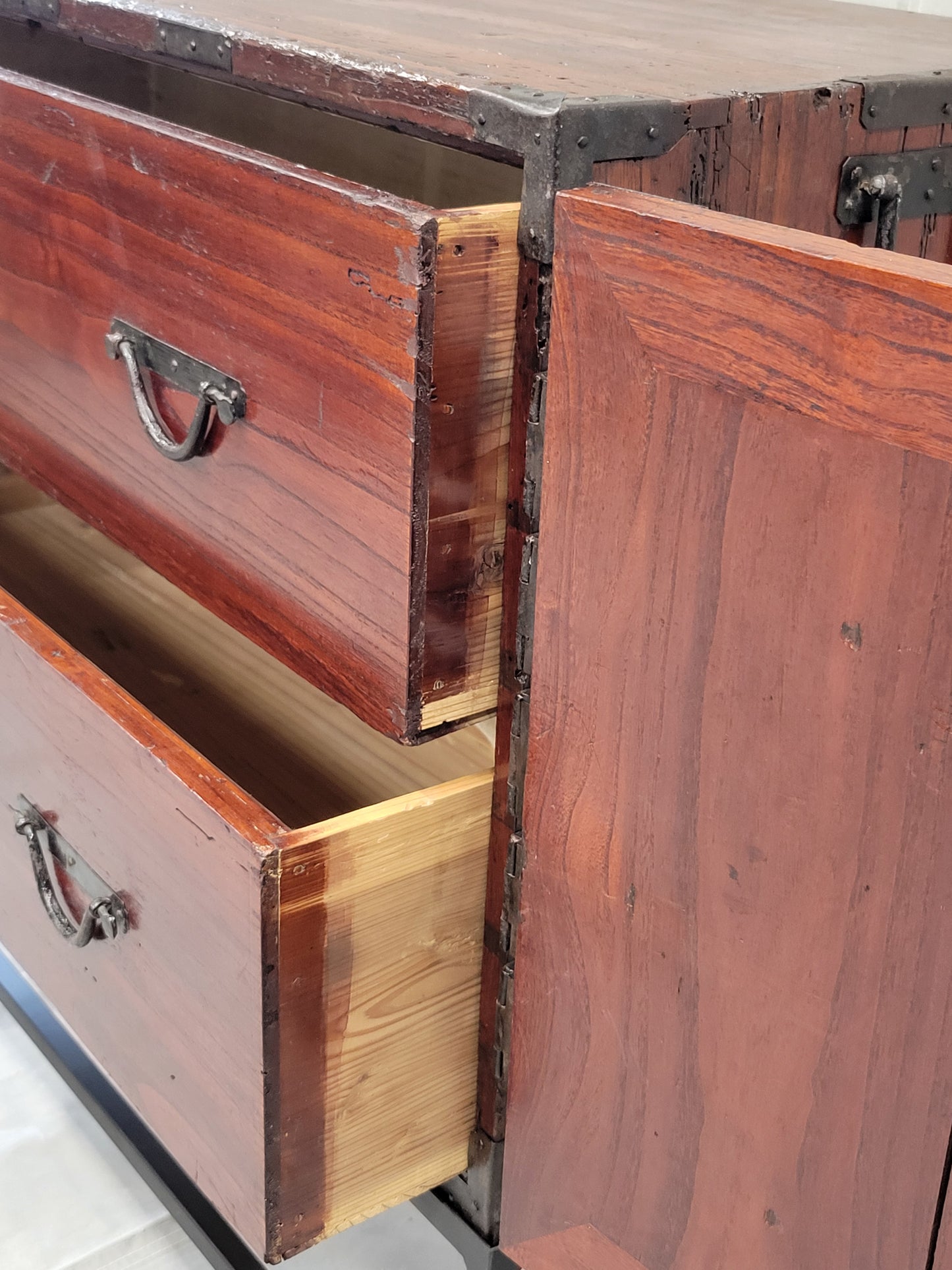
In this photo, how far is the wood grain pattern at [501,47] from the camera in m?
0.49

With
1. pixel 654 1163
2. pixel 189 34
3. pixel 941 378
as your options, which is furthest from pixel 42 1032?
pixel 941 378

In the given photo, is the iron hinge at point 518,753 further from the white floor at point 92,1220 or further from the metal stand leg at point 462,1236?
the white floor at point 92,1220

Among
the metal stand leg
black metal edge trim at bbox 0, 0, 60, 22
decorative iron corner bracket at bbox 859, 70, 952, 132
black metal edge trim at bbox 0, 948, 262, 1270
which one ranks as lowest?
black metal edge trim at bbox 0, 948, 262, 1270

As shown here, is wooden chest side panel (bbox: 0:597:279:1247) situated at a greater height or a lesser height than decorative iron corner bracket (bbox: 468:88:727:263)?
lesser

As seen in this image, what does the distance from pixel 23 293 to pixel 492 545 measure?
0.35m

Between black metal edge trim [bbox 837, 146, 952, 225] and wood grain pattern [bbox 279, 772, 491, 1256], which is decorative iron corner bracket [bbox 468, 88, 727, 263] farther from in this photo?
wood grain pattern [bbox 279, 772, 491, 1256]

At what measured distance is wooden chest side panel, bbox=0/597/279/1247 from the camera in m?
0.52

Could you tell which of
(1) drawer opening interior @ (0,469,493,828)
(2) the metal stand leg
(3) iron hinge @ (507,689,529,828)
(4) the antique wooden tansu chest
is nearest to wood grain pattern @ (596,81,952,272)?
(4) the antique wooden tansu chest

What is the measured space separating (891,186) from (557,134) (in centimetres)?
18

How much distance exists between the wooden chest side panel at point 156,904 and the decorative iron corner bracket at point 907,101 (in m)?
0.38

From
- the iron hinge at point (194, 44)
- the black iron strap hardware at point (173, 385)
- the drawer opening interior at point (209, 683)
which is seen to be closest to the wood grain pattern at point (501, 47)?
the iron hinge at point (194, 44)

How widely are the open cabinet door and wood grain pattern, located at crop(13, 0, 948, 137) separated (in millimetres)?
98

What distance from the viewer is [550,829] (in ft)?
1.77

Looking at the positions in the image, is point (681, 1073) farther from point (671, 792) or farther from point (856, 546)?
point (856, 546)
